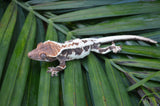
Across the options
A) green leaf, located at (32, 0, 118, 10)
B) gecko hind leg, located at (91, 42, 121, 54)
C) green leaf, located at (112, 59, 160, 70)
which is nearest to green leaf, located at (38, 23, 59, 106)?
gecko hind leg, located at (91, 42, 121, 54)

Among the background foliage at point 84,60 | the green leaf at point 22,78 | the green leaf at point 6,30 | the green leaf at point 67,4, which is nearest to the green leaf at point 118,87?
the background foliage at point 84,60

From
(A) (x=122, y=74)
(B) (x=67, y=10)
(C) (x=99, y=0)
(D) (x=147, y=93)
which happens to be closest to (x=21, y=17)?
(B) (x=67, y=10)

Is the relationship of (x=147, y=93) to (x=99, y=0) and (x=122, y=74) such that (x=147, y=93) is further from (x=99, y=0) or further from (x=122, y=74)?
(x=99, y=0)

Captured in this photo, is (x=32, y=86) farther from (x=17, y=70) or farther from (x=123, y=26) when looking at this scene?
(x=123, y=26)

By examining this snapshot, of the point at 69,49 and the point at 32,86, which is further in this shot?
the point at 69,49

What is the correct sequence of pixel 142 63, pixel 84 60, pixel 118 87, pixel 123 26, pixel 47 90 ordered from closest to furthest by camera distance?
pixel 47 90
pixel 118 87
pixel 142 63
pixel 84 60
pixel 123 26

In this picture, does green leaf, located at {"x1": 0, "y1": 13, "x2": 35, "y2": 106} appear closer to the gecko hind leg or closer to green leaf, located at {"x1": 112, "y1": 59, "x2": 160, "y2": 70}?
the gecko hind leg

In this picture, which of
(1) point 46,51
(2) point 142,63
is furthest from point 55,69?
(2) point 142,63
